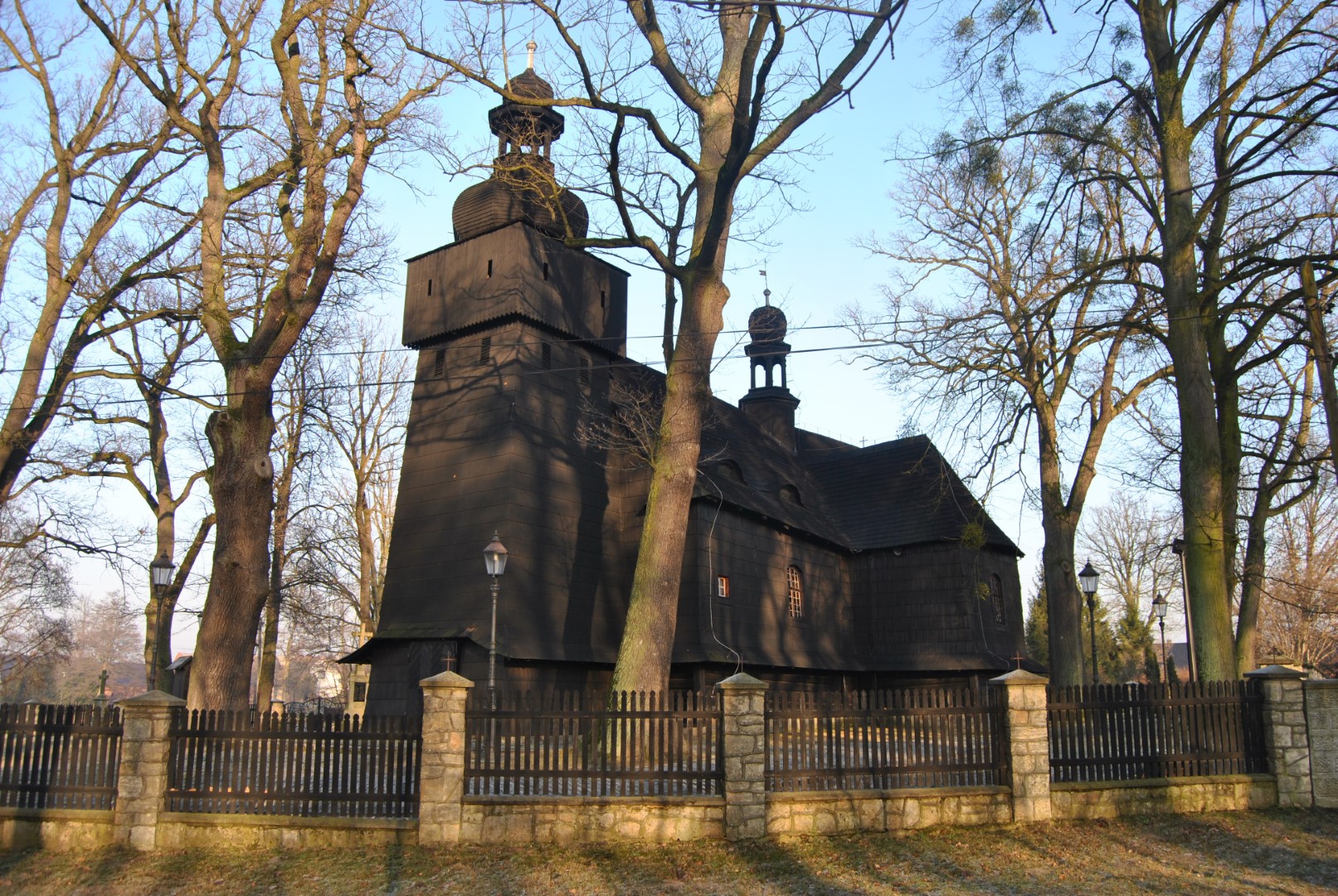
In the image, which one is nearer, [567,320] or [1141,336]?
[1141,336]

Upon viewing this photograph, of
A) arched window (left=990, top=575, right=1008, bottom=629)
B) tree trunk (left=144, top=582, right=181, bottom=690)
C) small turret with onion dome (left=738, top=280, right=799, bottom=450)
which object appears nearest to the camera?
tree trunk (left=144, top=582, right=181, bottom=690)

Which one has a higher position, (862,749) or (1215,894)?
(862,749)

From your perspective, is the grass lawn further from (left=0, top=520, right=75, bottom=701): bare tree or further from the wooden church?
(left=0, top=520, right=75, bottom=701): bare tree

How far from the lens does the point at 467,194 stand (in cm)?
2378

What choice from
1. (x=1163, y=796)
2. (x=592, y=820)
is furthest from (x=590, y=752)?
(x=1163, y=796)

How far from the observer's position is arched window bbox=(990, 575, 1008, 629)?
1130 inches

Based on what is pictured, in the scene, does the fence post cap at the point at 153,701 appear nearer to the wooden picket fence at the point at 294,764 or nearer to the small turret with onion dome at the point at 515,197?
the wooden picket fence at the point at 294,764

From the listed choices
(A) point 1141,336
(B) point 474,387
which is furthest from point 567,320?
(A) point 1141,336

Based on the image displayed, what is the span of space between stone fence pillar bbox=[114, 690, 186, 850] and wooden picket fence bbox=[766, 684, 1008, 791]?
6584 millimetres

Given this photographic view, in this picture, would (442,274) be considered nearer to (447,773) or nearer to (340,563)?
(340,563)

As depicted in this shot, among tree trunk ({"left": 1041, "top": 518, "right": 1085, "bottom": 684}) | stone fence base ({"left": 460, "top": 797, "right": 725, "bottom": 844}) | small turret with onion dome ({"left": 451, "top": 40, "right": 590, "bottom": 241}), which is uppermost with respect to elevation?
small turret with onion dome ({"left": 451, "top": 40, "right": 590, "bottom": 241})

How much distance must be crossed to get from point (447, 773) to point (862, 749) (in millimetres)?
4449

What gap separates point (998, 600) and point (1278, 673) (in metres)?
17.5

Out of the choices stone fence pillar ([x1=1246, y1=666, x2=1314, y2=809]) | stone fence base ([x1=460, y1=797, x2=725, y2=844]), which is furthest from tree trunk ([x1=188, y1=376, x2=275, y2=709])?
stone fence pillar ([x1=1246, y1=666, x2=1314, y2=809])
